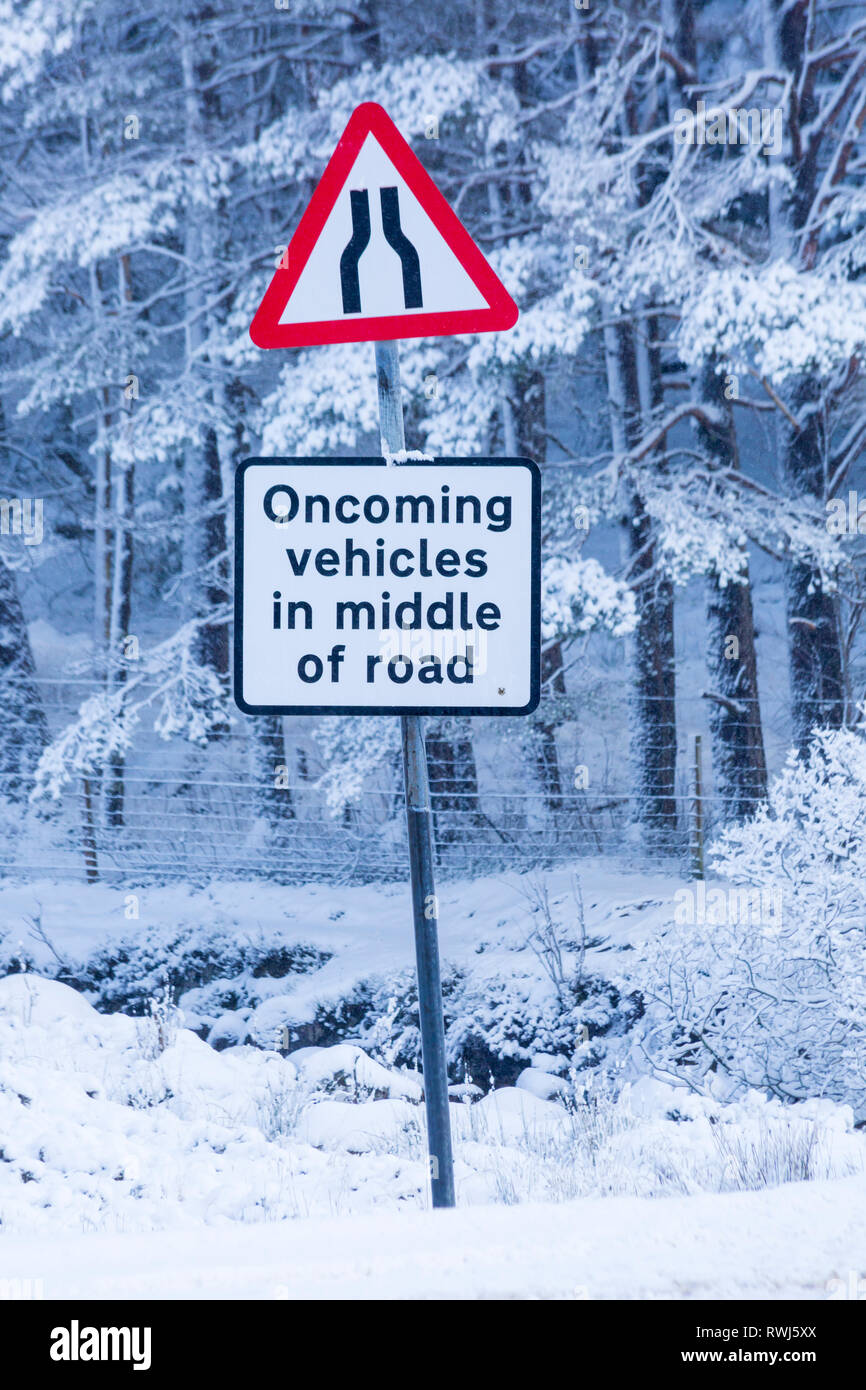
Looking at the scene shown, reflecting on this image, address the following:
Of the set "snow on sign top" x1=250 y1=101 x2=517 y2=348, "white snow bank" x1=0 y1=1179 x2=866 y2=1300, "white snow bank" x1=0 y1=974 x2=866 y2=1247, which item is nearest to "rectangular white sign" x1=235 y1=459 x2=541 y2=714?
"snow on sign top" x1=250 y1=101 x2=517 y2=348

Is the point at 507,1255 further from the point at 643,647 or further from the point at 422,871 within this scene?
the point at 643,647

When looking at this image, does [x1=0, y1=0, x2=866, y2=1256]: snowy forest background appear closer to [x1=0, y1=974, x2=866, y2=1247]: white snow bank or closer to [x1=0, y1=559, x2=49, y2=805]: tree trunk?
[x1=0, y1=559, x2=49, y2=805]: tree trunk

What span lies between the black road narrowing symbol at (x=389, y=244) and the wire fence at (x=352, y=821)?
612 cm

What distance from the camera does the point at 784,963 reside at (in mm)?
5477

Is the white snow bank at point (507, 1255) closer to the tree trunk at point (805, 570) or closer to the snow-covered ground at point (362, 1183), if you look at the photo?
the snow-covered ground at point (362, 1183)

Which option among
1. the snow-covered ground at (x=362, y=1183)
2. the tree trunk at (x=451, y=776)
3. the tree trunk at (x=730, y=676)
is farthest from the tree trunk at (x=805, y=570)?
the snow-covered ground at (x=362, y=1183)

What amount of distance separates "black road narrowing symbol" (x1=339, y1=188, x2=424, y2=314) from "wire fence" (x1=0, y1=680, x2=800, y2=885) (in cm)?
612

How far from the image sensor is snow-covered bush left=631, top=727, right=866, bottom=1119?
5.32m

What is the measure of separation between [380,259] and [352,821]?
8462 mm

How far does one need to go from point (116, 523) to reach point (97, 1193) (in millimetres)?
8970

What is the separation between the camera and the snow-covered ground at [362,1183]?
256 cm

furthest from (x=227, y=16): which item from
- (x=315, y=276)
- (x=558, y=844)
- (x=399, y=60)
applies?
(x=315, y=276)

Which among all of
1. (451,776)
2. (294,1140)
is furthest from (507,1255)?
(451,776)

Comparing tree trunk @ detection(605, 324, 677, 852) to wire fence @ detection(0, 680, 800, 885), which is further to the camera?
tree trunk @ detection(605, 324, 677, 852)
